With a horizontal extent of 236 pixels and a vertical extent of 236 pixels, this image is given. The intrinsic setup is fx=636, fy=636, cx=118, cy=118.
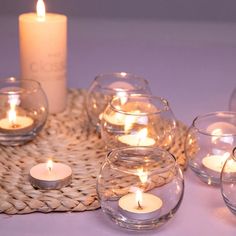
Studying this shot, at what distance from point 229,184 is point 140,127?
0.16 m

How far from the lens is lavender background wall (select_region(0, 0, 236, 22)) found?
1613 millimetres

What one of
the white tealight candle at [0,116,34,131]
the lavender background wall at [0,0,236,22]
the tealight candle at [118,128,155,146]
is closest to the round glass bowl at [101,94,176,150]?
the tealight candle at [118,128,155,146]

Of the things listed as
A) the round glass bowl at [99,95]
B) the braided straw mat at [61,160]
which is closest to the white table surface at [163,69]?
the braided straw mat at [61,160]

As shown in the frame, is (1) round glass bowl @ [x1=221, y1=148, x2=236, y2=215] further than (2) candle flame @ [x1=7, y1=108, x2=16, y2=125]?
No

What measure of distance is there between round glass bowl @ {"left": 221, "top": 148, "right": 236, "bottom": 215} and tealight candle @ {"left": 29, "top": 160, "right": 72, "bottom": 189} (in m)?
0.17

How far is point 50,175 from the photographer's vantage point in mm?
688

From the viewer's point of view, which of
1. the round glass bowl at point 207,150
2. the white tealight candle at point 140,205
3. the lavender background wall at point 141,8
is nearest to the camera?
the white tealight candle at point 140,205

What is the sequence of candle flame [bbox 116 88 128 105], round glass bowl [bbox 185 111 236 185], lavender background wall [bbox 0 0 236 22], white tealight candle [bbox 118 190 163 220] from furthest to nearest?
lavender background wall [bbox 0 0 236 22] → candle flame [bbox 116 88 128 105] → round glass bowl [bbox 185 111 236 185] → white tealight candle [bbox 118 190 163 220]

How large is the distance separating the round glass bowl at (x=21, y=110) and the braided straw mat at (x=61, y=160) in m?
0.02

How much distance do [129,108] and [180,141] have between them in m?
0.08

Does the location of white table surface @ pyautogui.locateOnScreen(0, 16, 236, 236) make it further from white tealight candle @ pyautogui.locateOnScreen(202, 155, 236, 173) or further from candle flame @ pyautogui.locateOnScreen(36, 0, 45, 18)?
candle flame @ pyautogui.locateOnScreen(36, 0, 45, 18)

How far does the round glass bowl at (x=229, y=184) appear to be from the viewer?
2.06ft

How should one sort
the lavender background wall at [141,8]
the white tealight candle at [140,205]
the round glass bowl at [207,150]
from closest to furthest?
1. the white tealight candle at [140,205]
2. the round glass bowl at [207,150]
3. the lavender background wall at [141,8]

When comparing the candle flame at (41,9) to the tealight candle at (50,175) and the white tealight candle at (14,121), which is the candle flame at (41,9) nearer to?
the white tealight candle at (14,121)
